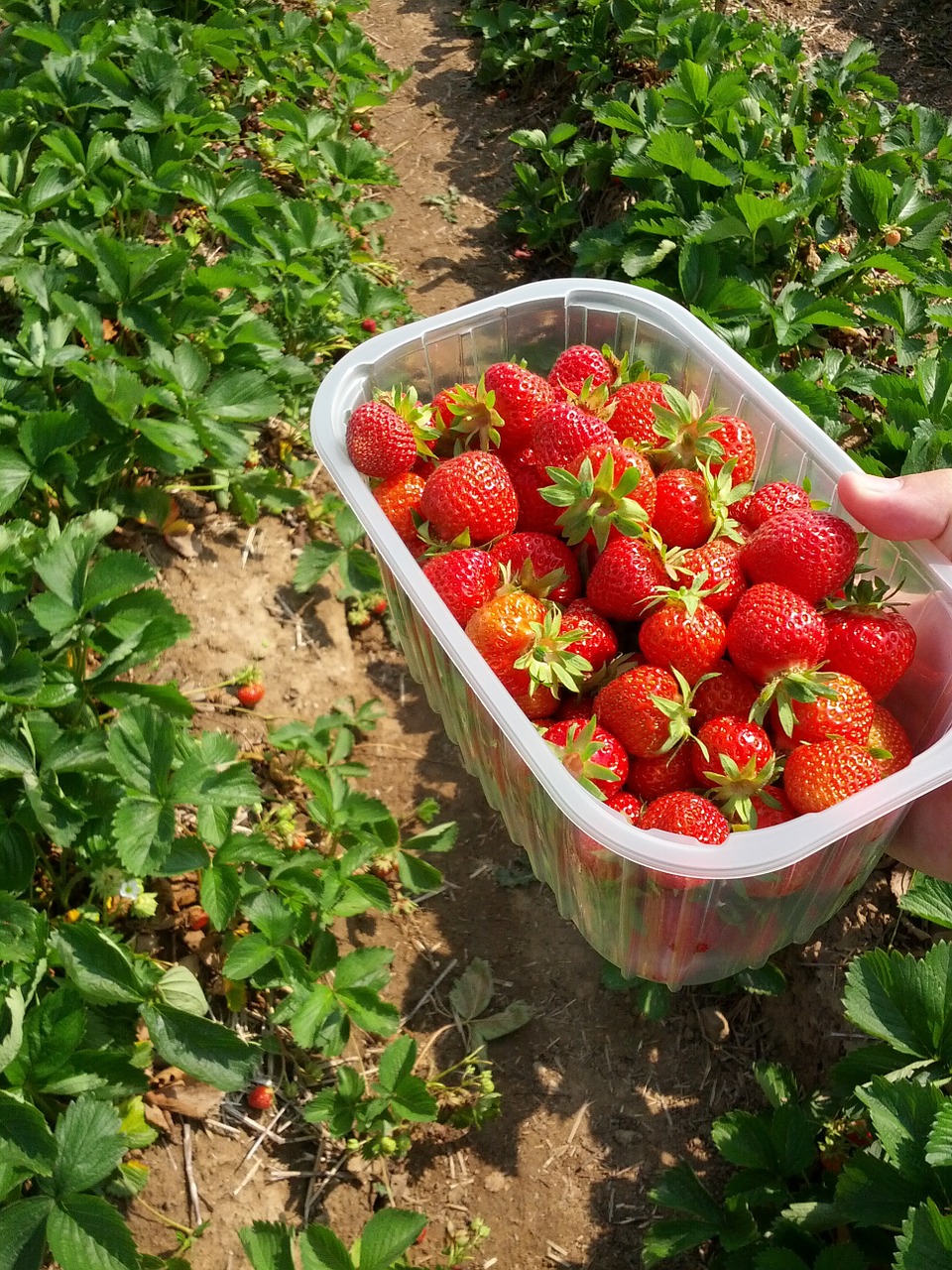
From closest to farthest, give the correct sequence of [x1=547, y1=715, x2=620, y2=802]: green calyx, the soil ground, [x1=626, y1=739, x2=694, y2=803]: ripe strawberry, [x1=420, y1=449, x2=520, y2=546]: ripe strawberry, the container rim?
the container rim < [x1=547, y1=715, x2=620, y2=802]: green calyx < [x1=626, y1=739, x2=694, y2=803]: ripe strawberry < [x1=420, y1=449, x2=520, y2=546]: ripe strawberry < the soil ground

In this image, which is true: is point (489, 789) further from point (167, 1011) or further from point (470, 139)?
point (470, 139)

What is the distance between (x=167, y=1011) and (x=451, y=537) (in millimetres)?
855

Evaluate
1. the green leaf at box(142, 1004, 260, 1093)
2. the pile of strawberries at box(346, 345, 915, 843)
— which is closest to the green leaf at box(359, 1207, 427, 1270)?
the green leaf at box(142, 1004, 260, 1093)

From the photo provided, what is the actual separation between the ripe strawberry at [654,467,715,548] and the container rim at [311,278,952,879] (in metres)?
0.22

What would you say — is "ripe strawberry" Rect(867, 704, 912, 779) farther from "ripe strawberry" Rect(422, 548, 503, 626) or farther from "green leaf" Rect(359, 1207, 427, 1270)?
"green leaf" Rect(359, 1207, 427, 1270)

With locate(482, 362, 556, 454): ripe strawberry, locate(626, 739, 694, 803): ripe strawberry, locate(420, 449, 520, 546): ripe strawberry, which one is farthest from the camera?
locate(482, 362, 556, 454): ripe strawberry

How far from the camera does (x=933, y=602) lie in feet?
4.88

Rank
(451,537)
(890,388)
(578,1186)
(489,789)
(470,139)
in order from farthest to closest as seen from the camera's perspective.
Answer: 1. (470,139)
2. (890,388)
3. (578,1186)
4. (489,789)
5. (451,537)

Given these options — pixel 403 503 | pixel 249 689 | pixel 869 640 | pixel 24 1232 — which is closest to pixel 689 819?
pixel 869 640

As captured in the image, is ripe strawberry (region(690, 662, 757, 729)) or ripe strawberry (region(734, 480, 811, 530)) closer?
ripe strawberry (region(690, 662, 757, 729))

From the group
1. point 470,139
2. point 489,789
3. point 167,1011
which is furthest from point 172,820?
point 470,139

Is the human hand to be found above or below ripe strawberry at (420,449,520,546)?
above

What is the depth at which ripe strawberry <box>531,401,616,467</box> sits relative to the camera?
1526 millimetres

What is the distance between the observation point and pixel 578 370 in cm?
173
